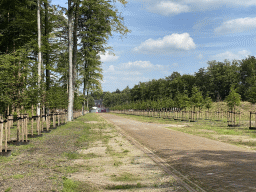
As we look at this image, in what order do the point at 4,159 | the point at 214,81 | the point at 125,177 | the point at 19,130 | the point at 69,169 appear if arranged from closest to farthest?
the point at 125,177
the point at 69,169
the point at 4,159
the point at 19,130
the point at 214,81

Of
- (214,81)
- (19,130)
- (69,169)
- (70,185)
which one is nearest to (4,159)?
(69,169)

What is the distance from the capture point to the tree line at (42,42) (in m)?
13.2

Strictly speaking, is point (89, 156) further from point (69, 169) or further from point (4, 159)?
point (4, 159)

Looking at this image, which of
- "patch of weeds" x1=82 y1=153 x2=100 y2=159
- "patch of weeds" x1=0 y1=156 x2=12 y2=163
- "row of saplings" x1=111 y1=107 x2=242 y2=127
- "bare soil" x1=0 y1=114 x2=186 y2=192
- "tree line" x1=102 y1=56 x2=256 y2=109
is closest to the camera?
Answer: "bare soil" x1=0 y1=114 x2=186 y2=192

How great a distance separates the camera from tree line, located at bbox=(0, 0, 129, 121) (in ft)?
43.2

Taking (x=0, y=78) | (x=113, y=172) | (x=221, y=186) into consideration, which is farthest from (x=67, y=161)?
(x=0, y=78)

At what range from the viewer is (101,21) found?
2567 cm

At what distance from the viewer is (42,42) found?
79.9ft

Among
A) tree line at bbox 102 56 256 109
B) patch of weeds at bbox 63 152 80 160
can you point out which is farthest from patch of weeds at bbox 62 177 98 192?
tree line at bbox 102 56 256 109

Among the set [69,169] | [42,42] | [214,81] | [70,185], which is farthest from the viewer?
[214,81]

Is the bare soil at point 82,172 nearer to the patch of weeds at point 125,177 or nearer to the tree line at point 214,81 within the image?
the patch of weeds at point 125,177

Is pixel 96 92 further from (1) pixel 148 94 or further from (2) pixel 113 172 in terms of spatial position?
(1) pixel 148 94

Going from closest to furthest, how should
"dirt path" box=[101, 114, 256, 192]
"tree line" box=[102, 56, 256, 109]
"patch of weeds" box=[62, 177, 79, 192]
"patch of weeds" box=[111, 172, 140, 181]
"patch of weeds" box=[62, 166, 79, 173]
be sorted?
"patch of weeds" box=[62, 177, 79, 192] → "dirt path" box=[101, 114, 256, 192] → "patch of weeds" box=[111, 172, 140, 181] → "patch of weeds" box=[62, 166, 79, 173] → "tree line" box=[102, 56, 256, 109]

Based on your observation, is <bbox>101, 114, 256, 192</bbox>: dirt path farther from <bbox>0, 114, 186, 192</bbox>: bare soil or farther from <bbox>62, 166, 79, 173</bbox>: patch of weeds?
<bbox>62, 166, 79, 173</bbox>: patch of weeds
